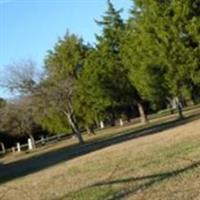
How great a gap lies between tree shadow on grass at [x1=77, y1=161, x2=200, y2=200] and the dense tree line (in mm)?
23906

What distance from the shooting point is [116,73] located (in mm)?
56812

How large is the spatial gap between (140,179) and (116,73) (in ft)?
139

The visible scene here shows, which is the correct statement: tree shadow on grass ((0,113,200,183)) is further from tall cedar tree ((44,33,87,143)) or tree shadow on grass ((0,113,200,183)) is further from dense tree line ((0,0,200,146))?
tall cedar tree ((44,33,87,143))

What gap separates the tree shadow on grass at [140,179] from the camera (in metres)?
13.0

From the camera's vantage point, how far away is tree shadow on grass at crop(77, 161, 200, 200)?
1302cm

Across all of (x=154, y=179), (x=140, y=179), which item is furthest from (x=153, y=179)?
(x=140, y=179)

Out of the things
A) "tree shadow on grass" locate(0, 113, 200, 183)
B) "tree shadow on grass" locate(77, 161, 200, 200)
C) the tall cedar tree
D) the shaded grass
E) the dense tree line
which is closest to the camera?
the shaded grass

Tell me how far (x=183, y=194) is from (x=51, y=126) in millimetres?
58269

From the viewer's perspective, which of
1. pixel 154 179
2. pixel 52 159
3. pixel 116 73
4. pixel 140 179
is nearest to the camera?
pixel 154 179

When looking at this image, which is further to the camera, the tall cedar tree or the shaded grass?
the tall cedar tree

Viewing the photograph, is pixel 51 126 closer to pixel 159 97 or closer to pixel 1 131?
pixel 1 131

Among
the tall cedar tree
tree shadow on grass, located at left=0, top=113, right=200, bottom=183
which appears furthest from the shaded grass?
the tall cedar tree

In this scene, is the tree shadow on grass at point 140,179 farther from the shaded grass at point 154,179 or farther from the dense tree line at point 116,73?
the dense tree line at point 116,73

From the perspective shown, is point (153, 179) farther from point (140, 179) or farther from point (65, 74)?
point (65, 74)
